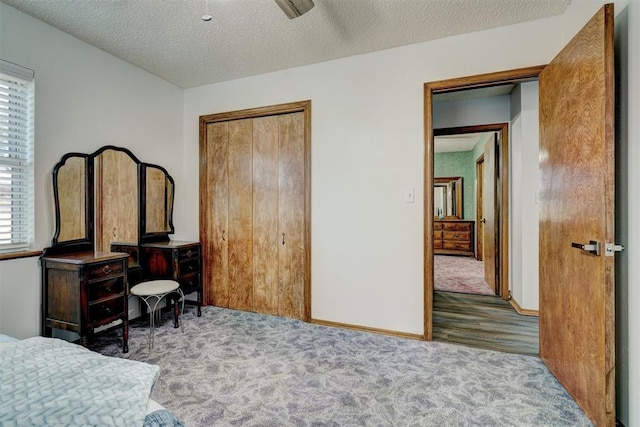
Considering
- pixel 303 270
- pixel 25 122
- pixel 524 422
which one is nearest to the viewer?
pixel 524 422

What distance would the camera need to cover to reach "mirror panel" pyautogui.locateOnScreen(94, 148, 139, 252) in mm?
2734

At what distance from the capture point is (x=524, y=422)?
1646 mm

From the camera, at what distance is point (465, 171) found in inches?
306

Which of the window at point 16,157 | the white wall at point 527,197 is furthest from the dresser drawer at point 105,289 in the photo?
the white wall at point 527,197

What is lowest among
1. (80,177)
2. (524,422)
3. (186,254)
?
(524,422)

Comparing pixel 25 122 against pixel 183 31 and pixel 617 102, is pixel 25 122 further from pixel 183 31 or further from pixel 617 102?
pixel 617 102

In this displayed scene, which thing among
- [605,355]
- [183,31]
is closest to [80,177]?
[183,31]

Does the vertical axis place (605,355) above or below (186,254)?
below

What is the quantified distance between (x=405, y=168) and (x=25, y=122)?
298cm

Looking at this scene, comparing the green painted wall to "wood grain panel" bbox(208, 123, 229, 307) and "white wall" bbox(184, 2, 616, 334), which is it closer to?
"white wall" bbox(184, 2, 616, 334)

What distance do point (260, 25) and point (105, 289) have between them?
92.1 inches

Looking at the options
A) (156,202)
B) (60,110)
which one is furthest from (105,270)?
(60,110)

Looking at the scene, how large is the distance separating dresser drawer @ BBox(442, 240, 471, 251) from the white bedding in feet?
25.2

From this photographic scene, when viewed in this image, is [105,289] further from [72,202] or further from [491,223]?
[491,223]
